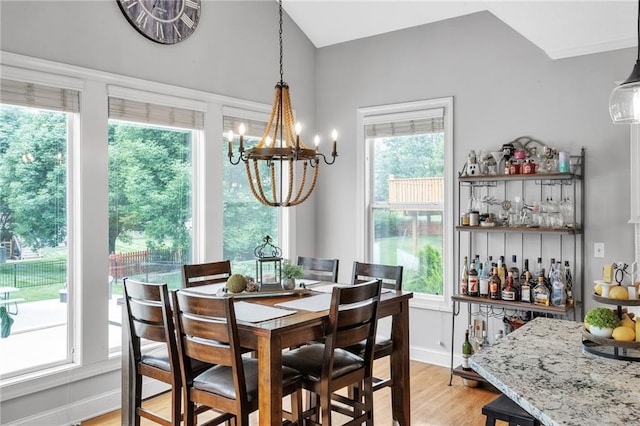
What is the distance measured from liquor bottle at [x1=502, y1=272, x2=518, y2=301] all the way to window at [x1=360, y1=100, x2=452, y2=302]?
0.68 m

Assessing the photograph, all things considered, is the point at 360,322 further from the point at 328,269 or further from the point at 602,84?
the point at 602,84

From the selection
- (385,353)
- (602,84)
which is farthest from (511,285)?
(602,84)

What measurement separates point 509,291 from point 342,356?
5.21ft

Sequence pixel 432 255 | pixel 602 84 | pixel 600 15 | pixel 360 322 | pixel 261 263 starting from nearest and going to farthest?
pixel 360 322 → pixel 261 263 → pixel 600 15 → pixel 602 84 → pixel 432 255

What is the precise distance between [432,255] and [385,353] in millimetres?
1684

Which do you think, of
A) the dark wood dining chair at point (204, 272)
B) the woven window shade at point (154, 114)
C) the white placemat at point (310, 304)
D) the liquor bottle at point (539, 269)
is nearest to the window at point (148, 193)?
the woven window shade at point (154, 114)

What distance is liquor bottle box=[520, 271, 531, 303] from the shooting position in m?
3.73

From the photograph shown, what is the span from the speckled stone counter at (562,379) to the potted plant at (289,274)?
137 centimetres

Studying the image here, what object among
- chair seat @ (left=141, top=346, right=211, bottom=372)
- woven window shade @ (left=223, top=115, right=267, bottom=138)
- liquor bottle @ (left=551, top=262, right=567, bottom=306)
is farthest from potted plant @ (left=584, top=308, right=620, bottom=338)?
woven window shade @ (left=223, top=115, right=267, bottom=138)

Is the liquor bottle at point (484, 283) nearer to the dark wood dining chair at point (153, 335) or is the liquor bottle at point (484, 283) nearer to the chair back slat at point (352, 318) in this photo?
the chair back slat at point (352, 318)

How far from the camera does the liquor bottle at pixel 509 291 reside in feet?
12.3

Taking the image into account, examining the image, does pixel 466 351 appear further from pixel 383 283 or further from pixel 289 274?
pixel 289 274


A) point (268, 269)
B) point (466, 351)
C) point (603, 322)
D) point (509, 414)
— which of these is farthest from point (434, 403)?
point (603, 322)

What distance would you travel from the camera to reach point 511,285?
381 centimetres
